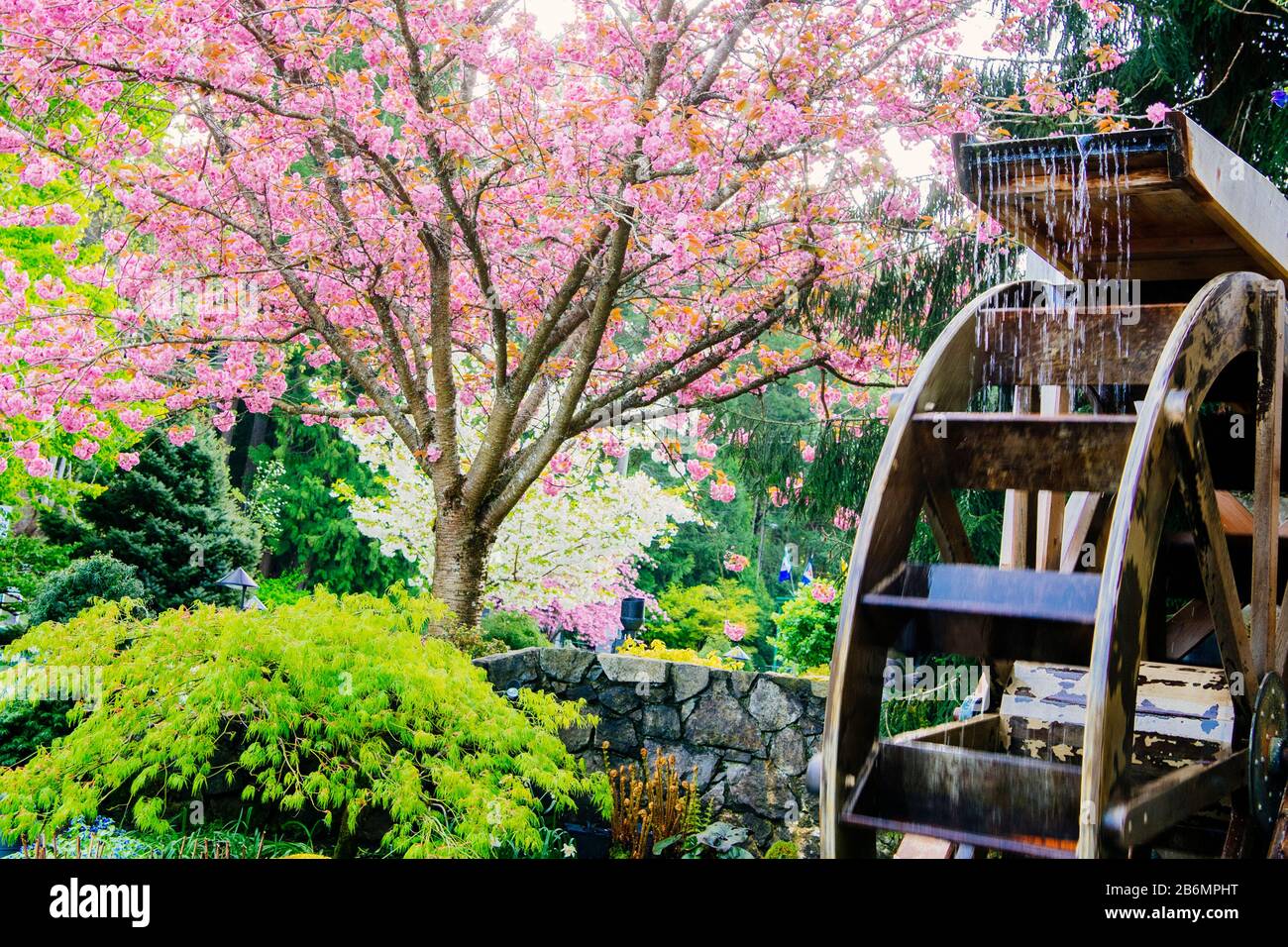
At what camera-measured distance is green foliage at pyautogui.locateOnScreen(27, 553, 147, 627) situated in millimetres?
7020

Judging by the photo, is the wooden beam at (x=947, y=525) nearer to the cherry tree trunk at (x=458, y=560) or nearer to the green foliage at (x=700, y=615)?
the cherry tree trunk at (x=458, y=560)

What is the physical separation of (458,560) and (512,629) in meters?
3.12

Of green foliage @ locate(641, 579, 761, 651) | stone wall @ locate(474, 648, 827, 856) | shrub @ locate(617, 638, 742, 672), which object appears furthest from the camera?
green foliage @ locate(641, 579, 761, 651)

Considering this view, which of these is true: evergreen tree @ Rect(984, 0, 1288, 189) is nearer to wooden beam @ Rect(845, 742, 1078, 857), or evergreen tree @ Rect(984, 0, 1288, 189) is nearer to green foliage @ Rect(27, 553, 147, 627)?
wooden beam @ Rect(845, 742, 1078, 857)

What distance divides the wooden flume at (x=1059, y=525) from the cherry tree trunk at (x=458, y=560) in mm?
3118

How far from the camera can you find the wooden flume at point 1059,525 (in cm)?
236

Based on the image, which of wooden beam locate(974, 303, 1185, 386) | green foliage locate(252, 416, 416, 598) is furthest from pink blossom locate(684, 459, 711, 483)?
green foliage locate(252, 416, 416, 598)

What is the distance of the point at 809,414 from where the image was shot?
18.3 metres

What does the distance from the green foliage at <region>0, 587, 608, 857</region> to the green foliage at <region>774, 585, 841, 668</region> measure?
3.21 meters

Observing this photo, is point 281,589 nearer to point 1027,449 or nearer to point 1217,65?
point 1217,65

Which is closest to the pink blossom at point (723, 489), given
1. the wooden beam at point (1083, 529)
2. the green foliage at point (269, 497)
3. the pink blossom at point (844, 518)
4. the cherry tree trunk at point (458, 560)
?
the pink blossom at point (844, 518)

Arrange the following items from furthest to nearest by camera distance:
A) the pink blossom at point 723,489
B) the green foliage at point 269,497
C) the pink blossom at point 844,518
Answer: the green foliage at point 269,497
the pink blossom at point 723,489
the pink blossom at point 844,518

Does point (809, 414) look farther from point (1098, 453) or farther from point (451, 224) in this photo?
point (1098, 453)
